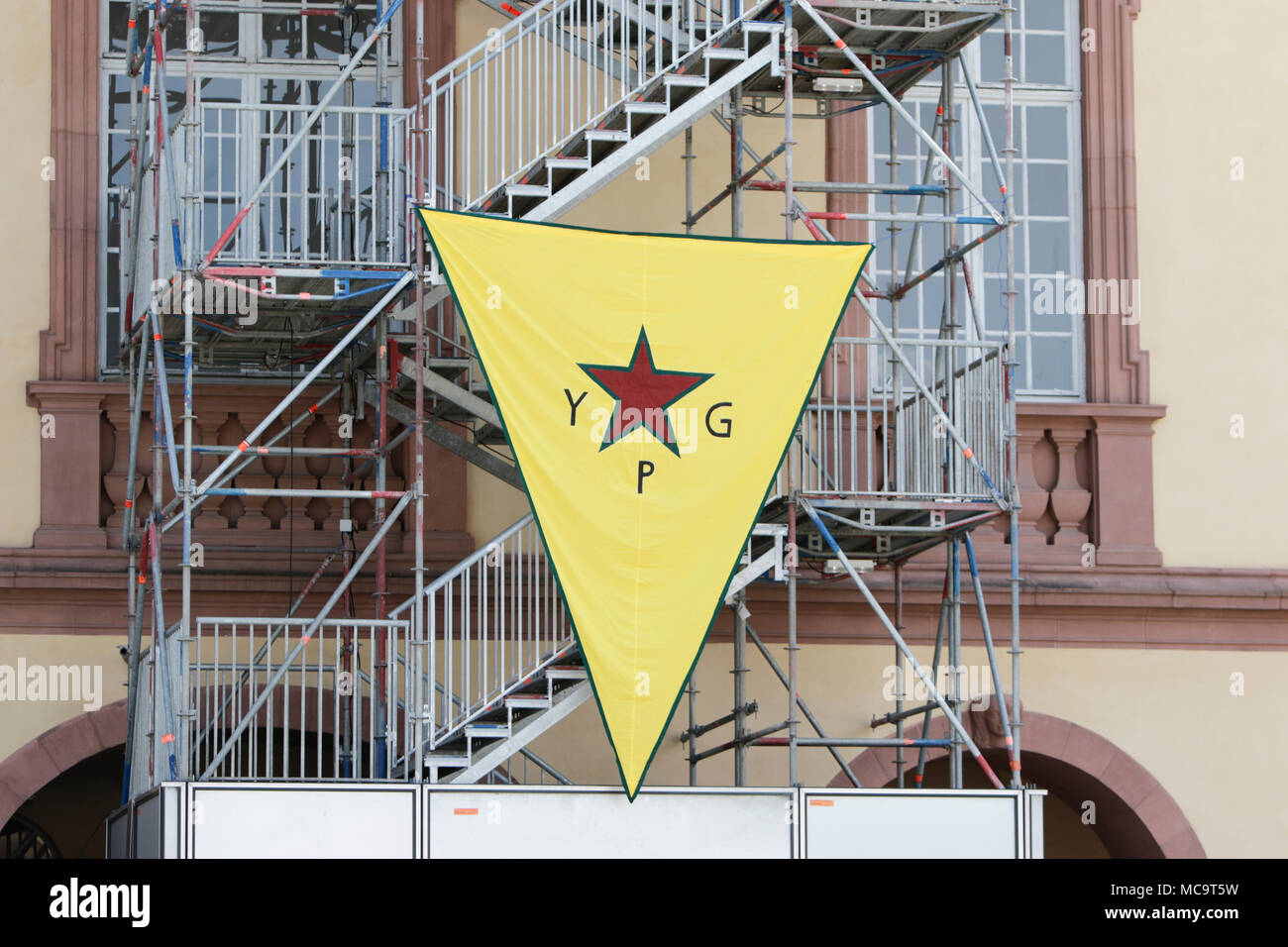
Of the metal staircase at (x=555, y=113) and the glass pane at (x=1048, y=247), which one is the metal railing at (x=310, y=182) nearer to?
the metal staircase at (x=555, y=113)

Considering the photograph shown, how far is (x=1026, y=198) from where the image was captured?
1800 centimetres

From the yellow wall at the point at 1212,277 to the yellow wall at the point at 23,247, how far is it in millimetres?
8223

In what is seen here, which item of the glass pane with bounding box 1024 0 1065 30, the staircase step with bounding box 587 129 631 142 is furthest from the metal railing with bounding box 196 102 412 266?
the glass pane with bounding box 1024 0 1065 30

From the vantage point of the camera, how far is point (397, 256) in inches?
581

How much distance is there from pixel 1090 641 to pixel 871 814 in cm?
375

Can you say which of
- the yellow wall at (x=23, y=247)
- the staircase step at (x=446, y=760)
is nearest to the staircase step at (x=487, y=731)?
the staircase step at (x=446, y=760)

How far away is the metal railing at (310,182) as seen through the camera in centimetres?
1494

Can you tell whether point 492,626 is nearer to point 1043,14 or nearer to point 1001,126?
point 1001,126

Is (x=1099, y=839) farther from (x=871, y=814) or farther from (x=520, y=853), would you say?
(x=520, y=853)

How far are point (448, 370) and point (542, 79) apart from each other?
2318 mm

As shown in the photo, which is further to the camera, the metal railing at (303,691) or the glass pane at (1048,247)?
the glass pane at (1048,247)

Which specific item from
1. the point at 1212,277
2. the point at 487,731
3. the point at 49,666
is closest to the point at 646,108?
the point at 487,731

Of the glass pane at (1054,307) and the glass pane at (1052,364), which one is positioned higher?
the glass pane at (1054,307)
